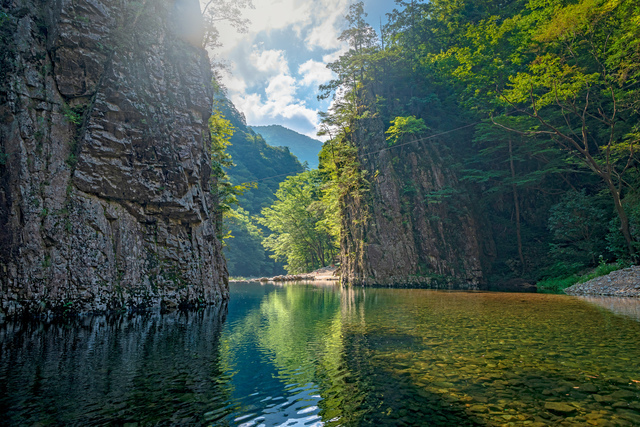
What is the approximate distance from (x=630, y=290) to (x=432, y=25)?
1270 inches

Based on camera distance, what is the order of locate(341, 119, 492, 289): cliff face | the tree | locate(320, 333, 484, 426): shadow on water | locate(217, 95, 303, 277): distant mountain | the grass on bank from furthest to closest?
locate(217, 95, 303, 277): distant mountain
locate(341, 119, 492, 289): cliff face
the tree
the grass on bank
locate(320, 333, 484, 426): shadow on water

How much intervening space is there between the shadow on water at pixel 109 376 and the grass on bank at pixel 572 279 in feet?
70.3

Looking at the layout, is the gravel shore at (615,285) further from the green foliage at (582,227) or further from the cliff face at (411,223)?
the cliff face at (411,223)

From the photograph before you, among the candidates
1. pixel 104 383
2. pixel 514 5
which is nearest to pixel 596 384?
pixel 104 383

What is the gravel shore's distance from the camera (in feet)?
52.3

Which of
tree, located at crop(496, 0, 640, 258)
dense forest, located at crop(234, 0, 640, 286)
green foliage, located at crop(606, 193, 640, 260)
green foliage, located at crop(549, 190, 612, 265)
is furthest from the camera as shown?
green foliage, located at crop(549, 190, 612, 265)

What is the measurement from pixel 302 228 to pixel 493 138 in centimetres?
2823

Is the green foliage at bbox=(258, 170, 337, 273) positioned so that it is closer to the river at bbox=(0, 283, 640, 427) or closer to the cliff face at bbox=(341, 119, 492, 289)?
the cliff face at bbox=(341, 119, 492, 289)

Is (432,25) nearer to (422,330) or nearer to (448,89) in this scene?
(448,89)

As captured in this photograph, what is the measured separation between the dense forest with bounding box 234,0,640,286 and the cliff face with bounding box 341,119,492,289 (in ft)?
0.41

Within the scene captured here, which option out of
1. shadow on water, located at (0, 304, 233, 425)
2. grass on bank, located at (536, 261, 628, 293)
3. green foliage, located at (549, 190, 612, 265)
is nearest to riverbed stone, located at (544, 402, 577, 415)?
shadow on water, located at (0, 304, 233, 425)

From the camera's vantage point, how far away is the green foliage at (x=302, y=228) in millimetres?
48750

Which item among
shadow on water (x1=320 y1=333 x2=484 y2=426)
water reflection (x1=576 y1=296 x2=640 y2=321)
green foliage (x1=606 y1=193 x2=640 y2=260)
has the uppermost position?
green foliage (x1=606 y1=193 x2=640 y2=260)

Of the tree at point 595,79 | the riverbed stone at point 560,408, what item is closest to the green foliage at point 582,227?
the tree at point 595,79
